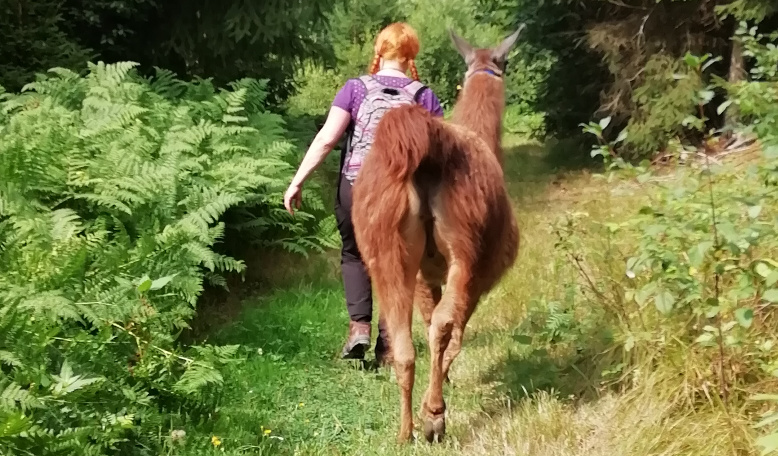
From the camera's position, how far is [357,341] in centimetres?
454

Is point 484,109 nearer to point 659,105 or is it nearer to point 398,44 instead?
point 398,44

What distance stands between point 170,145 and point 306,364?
2241 millimetres

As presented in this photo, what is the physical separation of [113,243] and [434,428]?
2342 millimetres

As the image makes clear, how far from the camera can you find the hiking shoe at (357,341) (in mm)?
4547

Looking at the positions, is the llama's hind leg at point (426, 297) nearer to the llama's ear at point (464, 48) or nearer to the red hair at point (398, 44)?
the red hair at point (398, 44)

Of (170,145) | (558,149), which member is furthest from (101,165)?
(558,149)

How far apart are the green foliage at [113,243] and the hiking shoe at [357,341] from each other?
757 millimetres

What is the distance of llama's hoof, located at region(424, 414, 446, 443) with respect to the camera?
338 cm

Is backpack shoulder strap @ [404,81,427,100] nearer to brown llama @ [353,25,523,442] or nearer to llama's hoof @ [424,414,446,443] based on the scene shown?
brown llama @ [353,25,523,442]

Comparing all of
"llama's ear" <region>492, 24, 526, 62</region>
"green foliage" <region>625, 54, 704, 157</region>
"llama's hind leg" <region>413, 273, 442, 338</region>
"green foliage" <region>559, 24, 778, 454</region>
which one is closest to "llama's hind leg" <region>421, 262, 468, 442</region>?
"llama's hind leg" <region>413, 273, 442, 338</region>

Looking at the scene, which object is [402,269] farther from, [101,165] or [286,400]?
[101,165]

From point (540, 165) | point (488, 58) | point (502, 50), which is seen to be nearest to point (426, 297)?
point (488, 58)

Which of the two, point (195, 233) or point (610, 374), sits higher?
point (195, 233)

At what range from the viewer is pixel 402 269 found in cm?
323
